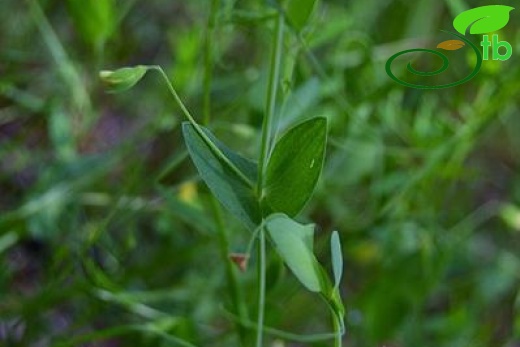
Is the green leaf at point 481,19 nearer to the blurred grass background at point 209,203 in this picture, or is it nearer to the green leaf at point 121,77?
the blurred grass background at point 209,203

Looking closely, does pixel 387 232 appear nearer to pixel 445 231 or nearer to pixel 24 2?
pixel 445 231

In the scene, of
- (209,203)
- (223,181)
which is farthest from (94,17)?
(223,181)

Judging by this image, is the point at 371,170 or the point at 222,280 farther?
the point at 371,170

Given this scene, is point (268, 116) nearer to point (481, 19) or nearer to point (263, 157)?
point (263, 157)

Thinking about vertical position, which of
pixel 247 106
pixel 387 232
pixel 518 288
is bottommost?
pixel 518 288

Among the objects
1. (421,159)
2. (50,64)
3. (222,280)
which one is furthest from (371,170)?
(50,64)

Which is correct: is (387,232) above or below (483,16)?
below
